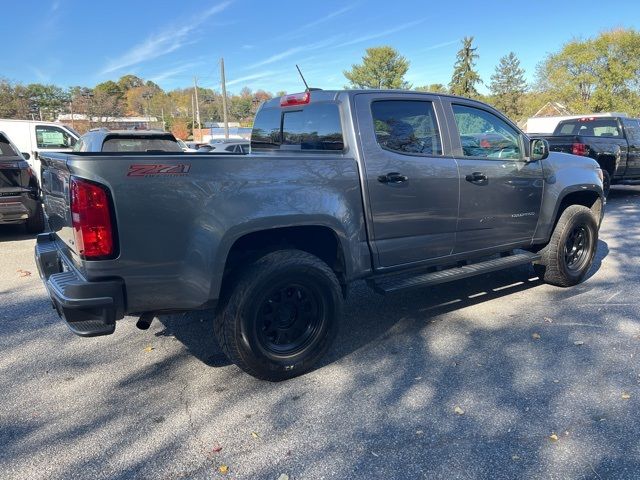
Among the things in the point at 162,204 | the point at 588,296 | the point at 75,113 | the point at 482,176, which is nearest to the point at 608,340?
the point at 588,296

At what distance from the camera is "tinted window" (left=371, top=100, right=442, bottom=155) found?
12.6ft

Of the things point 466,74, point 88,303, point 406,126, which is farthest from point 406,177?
point 466,74

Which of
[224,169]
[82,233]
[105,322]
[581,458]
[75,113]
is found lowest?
[581,458]

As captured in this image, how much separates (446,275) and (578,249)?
7.08 feet

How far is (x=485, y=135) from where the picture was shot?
4.61 meters

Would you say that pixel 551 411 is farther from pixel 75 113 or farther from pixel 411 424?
pixel 75 113

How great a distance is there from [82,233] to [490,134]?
11.9 feet

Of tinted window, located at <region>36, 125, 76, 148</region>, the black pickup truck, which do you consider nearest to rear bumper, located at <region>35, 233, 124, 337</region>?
the black pickup truck

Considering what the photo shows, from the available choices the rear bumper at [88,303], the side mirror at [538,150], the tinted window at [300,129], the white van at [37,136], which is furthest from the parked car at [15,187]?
the side mirror at [538,150]

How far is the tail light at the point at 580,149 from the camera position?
11133 millimetres

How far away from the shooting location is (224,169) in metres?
2.94

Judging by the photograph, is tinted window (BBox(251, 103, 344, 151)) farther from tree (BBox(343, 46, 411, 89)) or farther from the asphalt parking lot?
tree (BBox(343, 46, 411, 89))

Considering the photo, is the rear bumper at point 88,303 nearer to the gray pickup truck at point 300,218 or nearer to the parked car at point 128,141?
the gray pickup truck at point 300,218

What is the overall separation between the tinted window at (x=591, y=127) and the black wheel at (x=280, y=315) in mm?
10886
